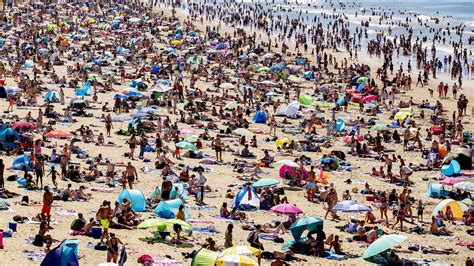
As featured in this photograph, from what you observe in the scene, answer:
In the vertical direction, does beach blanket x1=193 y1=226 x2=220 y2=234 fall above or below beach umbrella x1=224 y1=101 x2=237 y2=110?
below

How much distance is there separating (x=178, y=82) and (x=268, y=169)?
42.1 ft

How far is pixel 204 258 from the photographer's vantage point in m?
13.4

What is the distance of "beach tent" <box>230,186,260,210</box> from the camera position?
18672 millimetres

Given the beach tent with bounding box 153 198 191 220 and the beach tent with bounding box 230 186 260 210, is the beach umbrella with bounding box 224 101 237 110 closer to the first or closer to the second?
the beach tent with bounding box 230 186 260 210

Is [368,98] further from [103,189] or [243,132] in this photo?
[103,189]

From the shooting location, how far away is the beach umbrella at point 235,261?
1295 centimetres

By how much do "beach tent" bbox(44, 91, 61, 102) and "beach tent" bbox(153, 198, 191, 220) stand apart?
48.6ft

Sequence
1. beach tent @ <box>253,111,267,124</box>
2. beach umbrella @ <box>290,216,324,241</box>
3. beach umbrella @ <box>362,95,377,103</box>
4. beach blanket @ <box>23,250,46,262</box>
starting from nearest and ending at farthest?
beach blanket @ <box>23,250,46,262</box> → beach umbrella @ <box>290,216,324,241</box> → beach tent @ <box>253,111,267,124</box> → beach umbrella @ <box>362,95,377,103</box>

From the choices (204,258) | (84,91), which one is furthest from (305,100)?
(204,258)

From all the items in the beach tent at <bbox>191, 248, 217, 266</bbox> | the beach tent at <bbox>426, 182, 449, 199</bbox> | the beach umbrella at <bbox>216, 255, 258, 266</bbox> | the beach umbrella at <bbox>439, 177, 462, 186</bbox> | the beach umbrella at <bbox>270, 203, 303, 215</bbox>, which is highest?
the beach umbrella at <bbox>216, 255, 258, 266</bbox>

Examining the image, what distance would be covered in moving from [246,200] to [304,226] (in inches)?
129

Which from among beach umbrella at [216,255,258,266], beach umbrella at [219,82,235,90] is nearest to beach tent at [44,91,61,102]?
beach umbrella at [219,82,235,90]

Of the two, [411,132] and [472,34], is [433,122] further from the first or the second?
[472,34]

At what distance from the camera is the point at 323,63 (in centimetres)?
4609
